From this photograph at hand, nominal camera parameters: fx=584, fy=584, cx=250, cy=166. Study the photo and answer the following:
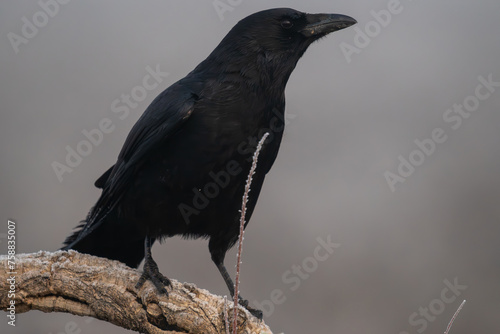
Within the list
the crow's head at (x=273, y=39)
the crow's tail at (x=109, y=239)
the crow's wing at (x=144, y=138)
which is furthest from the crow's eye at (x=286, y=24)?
the crow's tail at (x=109, y=239)

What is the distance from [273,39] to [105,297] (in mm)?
1576

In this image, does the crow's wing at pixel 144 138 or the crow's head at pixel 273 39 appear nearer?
the crow's wing at pixel 144 138

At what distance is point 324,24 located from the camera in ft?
10.4

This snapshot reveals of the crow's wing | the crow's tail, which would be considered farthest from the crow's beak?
the crow's tail

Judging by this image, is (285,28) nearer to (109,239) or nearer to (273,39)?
(273,39)

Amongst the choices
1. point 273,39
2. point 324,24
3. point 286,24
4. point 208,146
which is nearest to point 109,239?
point 208,146

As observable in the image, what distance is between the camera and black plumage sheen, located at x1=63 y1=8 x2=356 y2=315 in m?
2.88

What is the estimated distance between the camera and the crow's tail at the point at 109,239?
3.24 m

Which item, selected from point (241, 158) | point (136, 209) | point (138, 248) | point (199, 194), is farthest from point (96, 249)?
point (241, 158)

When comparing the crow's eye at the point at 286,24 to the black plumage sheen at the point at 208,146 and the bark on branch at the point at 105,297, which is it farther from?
the bark on branch at the point at 105,297

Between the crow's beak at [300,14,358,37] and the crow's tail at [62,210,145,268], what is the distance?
1435mm

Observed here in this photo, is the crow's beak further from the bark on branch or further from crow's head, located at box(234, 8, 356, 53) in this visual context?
the bark on branch

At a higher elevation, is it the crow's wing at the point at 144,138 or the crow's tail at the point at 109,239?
the crow's wing at the point at 144,138

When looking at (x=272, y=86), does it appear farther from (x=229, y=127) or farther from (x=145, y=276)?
(x=145, y=276)
